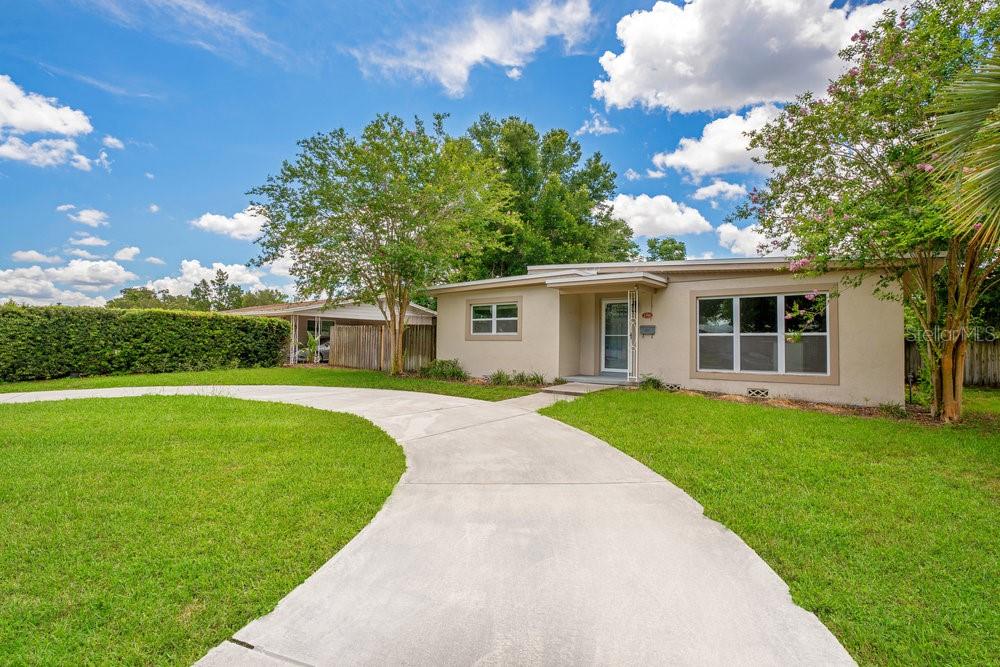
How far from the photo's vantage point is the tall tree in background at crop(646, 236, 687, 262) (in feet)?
121

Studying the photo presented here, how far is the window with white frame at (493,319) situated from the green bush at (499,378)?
3.77 feet

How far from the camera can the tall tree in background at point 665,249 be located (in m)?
37.0

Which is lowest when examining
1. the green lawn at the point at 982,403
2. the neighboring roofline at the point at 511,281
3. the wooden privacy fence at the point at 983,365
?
the green lawn at the point at 982,403

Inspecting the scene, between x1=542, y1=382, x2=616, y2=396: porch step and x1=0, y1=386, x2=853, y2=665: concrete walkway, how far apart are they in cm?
517

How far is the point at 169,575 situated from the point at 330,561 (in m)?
0.86

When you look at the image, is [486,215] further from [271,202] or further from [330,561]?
[330,561]

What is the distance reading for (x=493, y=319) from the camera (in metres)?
12.6

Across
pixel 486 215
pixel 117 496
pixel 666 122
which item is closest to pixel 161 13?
pixel 486 215

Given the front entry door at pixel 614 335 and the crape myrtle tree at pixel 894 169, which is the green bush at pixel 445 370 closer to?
the front entry door at pixel 614 335

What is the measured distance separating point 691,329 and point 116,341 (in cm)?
1548

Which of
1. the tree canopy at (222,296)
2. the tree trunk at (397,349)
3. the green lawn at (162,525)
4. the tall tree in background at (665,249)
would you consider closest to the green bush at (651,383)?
the green lawn at (162,525)

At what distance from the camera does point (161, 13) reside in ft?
30.8

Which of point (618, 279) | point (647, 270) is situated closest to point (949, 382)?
point (647, 270)

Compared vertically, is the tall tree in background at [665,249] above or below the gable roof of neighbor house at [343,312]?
above
